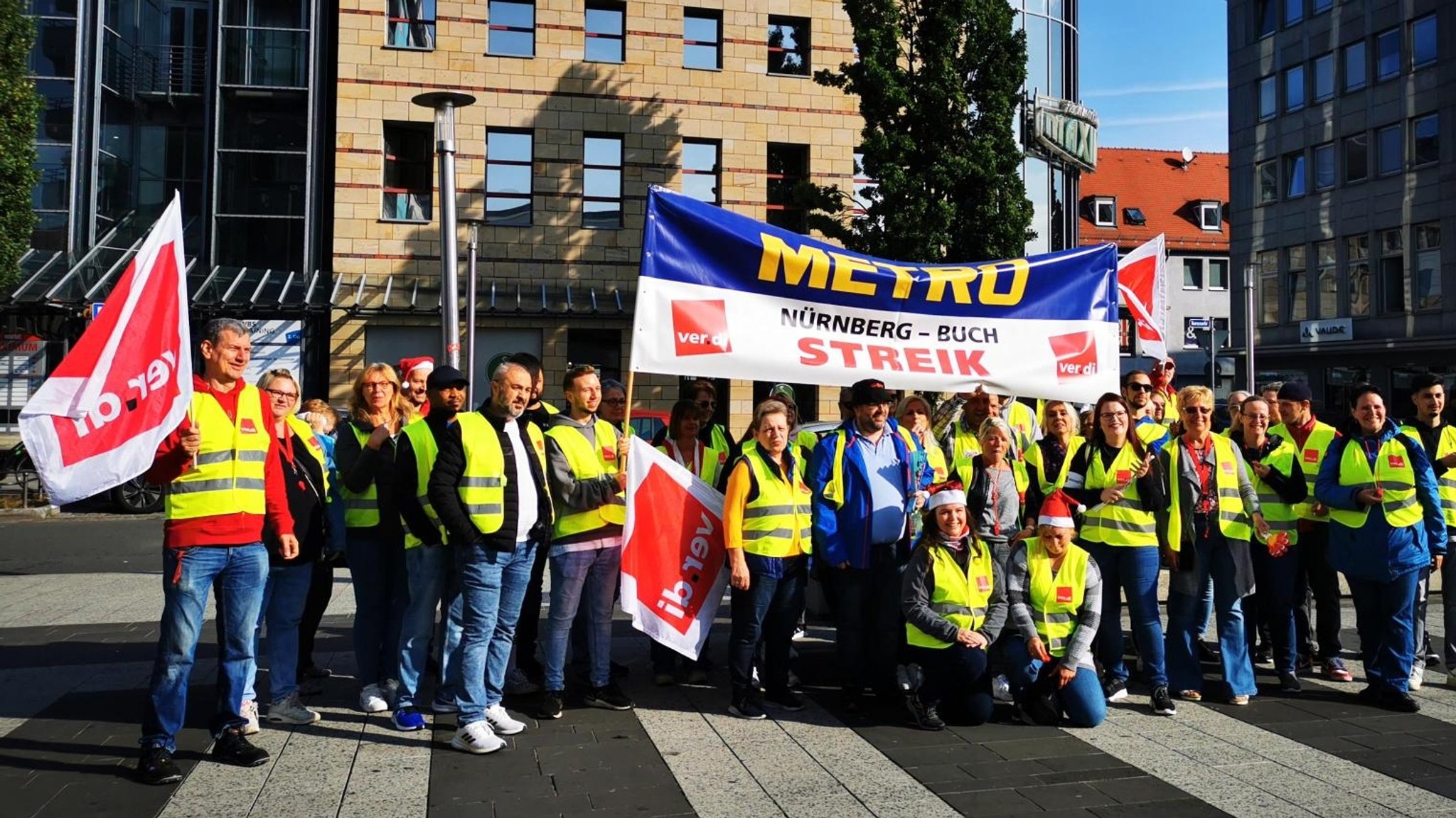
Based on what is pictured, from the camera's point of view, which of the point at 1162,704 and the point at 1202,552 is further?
the point at 1202,552

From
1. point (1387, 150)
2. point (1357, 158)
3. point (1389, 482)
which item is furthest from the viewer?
point (1357, 158)

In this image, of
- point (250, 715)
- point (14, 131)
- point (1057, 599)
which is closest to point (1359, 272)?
point (1057, 599)

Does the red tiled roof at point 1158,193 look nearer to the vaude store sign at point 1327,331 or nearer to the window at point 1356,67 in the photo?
the vaude store sign at point 1327,331

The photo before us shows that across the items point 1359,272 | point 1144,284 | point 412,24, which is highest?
point 412,24

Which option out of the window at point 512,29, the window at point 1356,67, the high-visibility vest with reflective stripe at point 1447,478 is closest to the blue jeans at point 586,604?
the high-visibility vest with reflective stripe at point 1447,478

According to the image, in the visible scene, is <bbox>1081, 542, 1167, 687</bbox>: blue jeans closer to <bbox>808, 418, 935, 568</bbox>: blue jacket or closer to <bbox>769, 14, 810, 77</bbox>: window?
<bbox>808, 418, 935, 568</bbox>: blue jacket

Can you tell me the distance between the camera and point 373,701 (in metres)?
6.53

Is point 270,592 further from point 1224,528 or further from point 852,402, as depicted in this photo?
point 1224,528

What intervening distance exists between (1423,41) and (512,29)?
2691 cm

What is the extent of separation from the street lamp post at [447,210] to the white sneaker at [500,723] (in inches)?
189

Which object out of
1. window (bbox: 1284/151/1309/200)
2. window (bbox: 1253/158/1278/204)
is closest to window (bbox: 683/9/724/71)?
window (bbox: 1284/151/1309/200)

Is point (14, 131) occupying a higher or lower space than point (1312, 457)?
higher

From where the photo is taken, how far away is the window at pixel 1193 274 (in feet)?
185

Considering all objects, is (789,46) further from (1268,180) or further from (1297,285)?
(1268,180)
